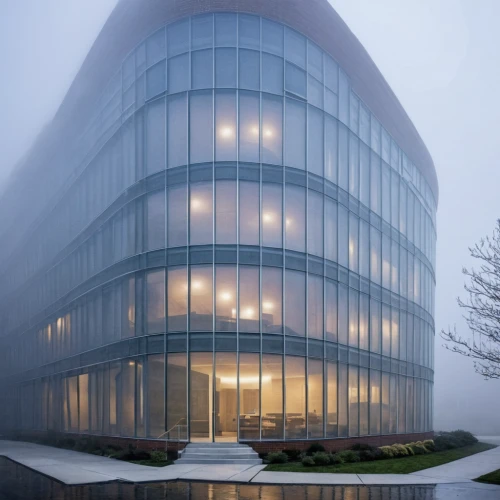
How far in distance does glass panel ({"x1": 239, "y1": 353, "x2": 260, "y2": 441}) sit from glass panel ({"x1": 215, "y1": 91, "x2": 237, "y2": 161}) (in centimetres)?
917

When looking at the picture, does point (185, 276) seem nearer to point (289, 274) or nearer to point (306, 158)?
point (289, 274)

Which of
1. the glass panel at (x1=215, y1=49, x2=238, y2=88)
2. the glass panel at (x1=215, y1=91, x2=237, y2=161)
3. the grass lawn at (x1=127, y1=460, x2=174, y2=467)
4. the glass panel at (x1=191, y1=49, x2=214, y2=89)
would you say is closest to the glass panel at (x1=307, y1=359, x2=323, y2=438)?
the grass lawn at (x1=127, y1=460, x2=174, y2=467)

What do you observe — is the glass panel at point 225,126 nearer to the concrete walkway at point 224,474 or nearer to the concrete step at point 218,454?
the concrete step at point 218,454

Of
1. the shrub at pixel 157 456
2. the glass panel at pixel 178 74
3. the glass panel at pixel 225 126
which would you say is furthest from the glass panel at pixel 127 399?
the glass panel at pixel 178 74

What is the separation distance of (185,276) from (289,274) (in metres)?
4.80

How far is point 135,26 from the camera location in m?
36.3

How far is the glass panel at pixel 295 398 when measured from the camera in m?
31.8

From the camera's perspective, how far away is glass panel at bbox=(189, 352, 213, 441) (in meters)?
30.5

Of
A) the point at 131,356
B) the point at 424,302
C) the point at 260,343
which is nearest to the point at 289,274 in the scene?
the point at 260,343

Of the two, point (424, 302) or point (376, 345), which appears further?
point (424, 302)

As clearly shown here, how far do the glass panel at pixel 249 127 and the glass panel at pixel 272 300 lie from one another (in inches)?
208

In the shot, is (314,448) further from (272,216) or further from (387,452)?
(272,216)

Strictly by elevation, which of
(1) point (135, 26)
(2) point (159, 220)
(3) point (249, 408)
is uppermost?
(1) point (135, 26)

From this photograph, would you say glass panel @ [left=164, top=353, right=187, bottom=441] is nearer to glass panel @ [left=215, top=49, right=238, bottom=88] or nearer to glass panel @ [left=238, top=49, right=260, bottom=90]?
glass panel @ [left=215, top=49, right=238, bottom=88]
